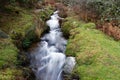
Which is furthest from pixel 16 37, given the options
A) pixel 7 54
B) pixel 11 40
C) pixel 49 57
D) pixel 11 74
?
pixel 11 74

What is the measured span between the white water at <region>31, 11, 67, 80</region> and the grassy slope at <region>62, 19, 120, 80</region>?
1.00 m

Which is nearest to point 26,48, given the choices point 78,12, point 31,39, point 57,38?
point 31,39

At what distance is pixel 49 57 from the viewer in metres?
15.7

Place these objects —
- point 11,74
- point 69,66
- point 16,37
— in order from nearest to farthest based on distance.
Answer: point 11,74 → point 69,66 → point 16,37

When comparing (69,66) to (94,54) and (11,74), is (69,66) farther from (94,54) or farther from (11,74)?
(11,74)

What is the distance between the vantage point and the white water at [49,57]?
45.4 feet

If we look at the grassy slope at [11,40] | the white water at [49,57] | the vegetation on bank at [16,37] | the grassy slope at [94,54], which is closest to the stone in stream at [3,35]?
the vegetation on bank at [16,37]

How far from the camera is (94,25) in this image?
1888 centimetres

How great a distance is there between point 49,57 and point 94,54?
351 cm

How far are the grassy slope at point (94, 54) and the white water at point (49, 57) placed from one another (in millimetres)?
998

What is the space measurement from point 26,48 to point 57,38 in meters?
3.90

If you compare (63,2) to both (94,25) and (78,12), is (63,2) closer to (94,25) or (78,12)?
(78,12)

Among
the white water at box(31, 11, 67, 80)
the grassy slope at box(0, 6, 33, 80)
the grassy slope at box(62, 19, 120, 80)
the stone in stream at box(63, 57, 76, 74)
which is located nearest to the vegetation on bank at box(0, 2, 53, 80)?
the grassy slope at box(0, 6, 33, 80)

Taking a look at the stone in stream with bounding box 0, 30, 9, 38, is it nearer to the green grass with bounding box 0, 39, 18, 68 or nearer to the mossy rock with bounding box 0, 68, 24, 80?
the green grass with bounding box 0, 39, 18, 68
